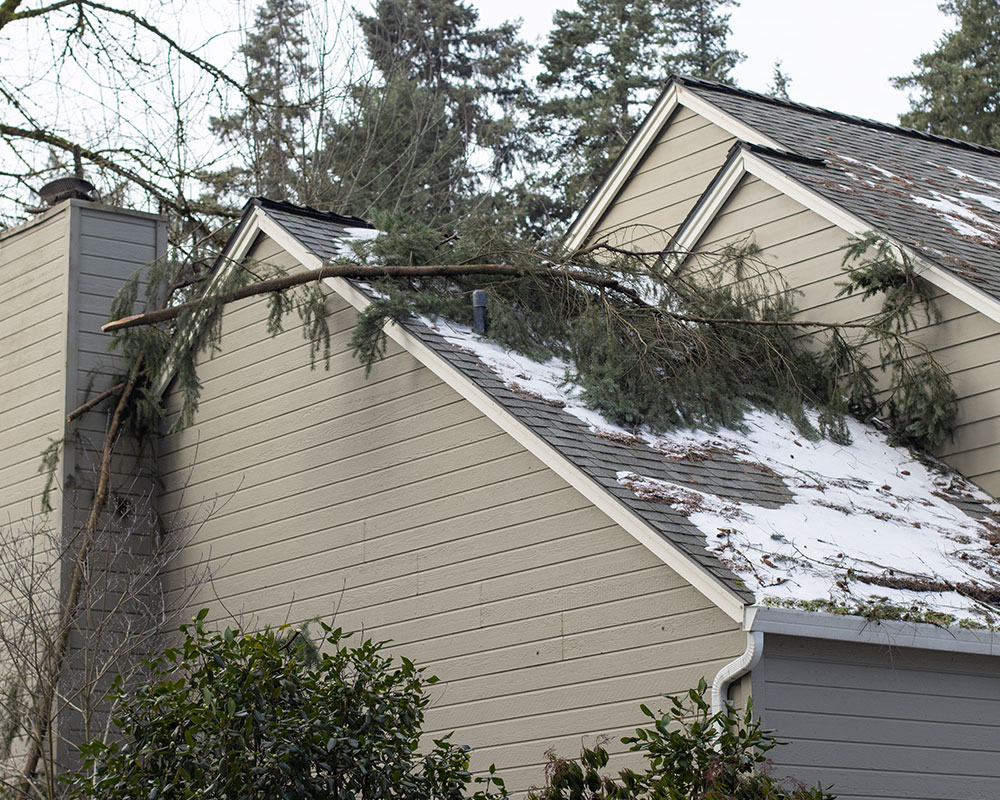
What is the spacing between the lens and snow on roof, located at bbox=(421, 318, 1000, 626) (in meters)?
7.22

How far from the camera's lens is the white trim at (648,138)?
13.3m

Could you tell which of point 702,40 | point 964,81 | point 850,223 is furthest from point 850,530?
point 702,40

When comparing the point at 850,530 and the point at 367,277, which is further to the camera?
the point at 367,277

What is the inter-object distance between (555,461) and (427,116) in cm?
1919

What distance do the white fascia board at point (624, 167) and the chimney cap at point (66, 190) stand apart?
5.06 meters

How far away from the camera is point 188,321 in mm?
10281

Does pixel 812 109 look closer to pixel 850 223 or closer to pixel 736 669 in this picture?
pixel 850 223

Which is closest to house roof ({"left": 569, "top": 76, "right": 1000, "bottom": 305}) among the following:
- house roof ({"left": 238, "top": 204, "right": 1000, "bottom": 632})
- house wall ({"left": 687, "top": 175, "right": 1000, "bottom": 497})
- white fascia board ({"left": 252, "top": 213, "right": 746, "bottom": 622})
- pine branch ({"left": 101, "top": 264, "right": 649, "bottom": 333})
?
house wall ({"left": 687, "top": 175, "right": 1000, "bottom": 497})

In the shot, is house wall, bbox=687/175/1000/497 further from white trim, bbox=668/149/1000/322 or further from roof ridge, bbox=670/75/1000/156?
roof ridge, bbox=670/75/1000/156

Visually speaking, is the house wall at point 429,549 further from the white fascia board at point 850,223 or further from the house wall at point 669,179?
the house wall at point 669,179

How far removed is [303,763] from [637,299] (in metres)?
5.06

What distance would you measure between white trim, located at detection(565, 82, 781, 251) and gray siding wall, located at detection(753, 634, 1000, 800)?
6579 millimetres

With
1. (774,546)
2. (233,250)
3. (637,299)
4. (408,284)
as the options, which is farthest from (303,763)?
(233,250)

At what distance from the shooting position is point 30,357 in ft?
36.2
